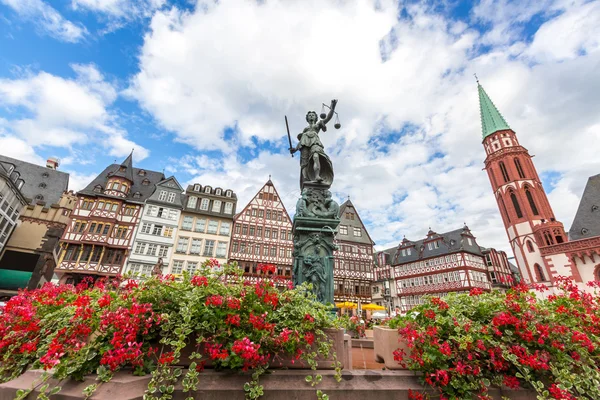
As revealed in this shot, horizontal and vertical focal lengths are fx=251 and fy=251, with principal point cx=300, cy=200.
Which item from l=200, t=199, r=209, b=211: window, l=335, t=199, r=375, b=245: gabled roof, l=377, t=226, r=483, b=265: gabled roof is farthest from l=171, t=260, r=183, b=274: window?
l=377, t=226, r=483, b=265: gabled roof

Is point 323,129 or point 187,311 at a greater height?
point 323,129

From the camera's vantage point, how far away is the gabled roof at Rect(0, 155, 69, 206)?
32.1 meters

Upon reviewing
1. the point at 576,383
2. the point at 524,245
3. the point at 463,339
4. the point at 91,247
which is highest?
the point at 524,245

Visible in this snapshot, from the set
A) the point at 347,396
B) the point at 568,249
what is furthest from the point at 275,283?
the point at 568,249

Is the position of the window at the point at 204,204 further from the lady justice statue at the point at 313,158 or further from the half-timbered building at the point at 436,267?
the half-timbered building at the point at 436,267

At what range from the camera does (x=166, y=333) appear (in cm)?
228

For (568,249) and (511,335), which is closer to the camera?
(511,335)

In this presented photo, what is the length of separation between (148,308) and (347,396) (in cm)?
193

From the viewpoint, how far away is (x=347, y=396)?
225 cm

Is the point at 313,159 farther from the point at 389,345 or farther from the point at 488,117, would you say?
the point at 488,117

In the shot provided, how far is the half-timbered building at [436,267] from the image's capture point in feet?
109

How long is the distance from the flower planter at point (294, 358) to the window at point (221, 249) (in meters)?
28.4

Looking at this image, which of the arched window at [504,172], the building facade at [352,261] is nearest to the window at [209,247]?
the building facade at [352,261]

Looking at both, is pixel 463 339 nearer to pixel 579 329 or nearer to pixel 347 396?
pixel 347 396
